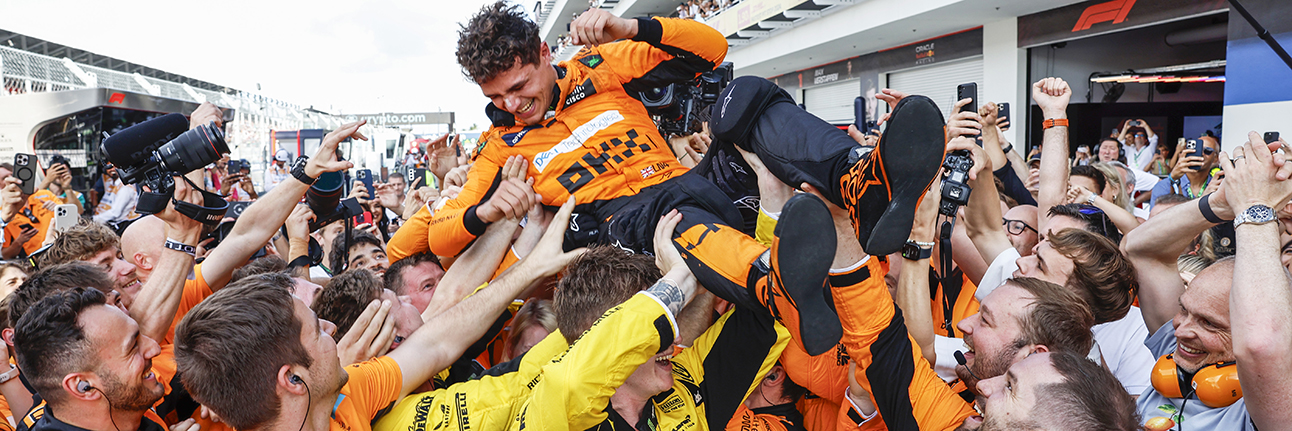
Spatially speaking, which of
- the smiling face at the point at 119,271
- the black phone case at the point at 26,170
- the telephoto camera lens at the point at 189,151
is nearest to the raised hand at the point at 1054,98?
the telephoto camera lens at the point at 189,151

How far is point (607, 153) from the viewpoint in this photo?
3.03m

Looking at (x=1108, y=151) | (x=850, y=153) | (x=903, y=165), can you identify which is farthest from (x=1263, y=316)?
(x=1108, y=151)

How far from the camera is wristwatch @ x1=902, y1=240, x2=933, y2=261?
238cm

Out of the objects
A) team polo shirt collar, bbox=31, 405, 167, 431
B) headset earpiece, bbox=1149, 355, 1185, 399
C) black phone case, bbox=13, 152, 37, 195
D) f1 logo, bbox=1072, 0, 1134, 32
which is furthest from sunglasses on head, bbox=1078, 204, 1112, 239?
black phone case, bbox=13, 152, 37, 195

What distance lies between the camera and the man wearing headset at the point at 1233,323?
1.77m

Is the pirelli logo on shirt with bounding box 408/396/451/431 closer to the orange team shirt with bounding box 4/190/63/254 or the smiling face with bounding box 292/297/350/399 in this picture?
the smiling face with bounding box 292/297/350/399

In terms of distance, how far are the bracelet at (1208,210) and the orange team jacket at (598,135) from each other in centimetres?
183

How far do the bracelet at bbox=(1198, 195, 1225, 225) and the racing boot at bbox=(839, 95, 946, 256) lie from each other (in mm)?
1150

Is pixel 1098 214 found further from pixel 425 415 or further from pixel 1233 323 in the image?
pixel 425 415

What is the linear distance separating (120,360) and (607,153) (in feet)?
5.87

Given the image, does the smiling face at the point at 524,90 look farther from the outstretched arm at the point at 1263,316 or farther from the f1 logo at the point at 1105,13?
the f1 logo at the point at 1105,13

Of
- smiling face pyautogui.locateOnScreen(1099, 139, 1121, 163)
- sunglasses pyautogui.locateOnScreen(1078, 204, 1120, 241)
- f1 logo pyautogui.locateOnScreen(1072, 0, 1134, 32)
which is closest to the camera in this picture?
sunglasses pyautogui.locateOnScreen(1078, 204, 1120, 241)

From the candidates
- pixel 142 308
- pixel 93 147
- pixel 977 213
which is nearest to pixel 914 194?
pixel 977 213

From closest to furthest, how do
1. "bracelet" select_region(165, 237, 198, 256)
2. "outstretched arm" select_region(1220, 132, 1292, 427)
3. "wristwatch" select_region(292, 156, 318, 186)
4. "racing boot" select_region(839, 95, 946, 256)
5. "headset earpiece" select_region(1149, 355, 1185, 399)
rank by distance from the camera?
1. "outstretched arm" select_region(1220, 132, 1292, 427)
2. "racing boot" select_region(839, 95, 946, 256)
3. "headset earpiece" select_region(1149, 355, 1185, 399)
4. "bracelet" select_region(165, 237, 198, 256)
5. "wristwatch" select_region(292, 156, 318, 186)
